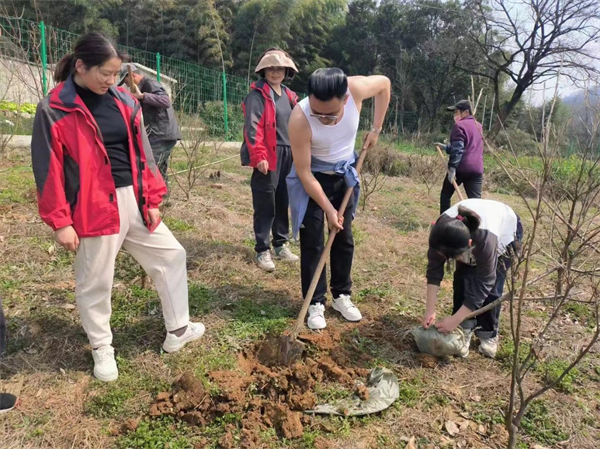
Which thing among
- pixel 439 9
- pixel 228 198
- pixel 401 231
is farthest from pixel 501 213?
pixel 439 9

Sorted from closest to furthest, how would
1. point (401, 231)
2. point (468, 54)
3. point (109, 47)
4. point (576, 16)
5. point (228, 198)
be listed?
point (109, 47)
point (401, 231)
point (228, 198)
point (576, 16)
point (468, 54)

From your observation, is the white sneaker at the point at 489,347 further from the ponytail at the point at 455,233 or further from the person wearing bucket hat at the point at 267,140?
the person wearing bucket hat at the point at 267,140

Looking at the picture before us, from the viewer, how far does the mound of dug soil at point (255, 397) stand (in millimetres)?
2049

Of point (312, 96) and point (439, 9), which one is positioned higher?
point (439, 9)

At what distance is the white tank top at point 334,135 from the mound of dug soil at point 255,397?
1.22 meters

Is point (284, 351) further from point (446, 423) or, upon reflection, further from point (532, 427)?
point (532, 427)

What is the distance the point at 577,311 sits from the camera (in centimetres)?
338

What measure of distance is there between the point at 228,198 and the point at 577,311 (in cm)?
411

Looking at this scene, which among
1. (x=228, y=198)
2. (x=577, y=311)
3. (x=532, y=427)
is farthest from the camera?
(x=228, y=198)

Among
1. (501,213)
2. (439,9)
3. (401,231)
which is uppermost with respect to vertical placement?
(439,9)

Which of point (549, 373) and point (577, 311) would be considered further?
point (577, 311)

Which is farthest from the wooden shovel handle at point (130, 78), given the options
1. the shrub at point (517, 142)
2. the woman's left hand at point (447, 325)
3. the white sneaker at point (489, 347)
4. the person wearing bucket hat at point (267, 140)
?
the white sneaker at point (489, 347)

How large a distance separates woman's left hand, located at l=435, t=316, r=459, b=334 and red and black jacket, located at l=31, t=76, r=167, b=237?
1.84 meters

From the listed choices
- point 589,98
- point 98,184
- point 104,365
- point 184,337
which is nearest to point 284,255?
point 184,337
